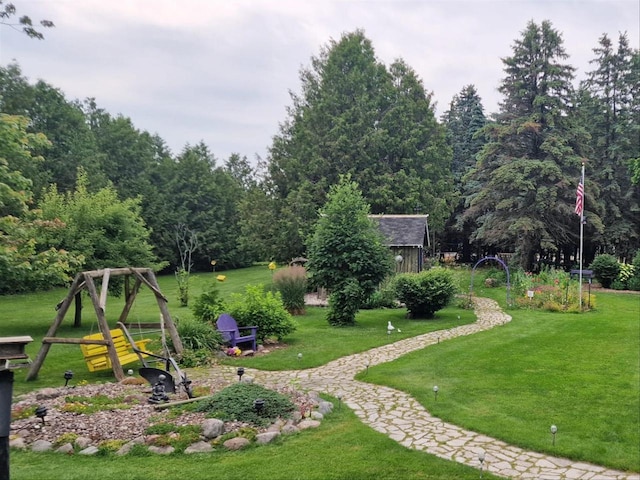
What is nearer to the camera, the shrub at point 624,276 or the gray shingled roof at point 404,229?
the gray shingled roof at point 404,229

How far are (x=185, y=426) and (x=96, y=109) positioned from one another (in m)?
45.2

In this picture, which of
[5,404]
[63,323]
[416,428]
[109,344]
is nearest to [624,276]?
[416,428]

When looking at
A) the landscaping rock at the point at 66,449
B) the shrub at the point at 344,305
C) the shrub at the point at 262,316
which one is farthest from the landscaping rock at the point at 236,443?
the shrub at the point at 344,305

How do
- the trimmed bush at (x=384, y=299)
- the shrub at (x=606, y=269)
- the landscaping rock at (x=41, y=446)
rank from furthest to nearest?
1. the shrub at (x=606, y=269)
2. the trimmed bush at (x=384, y=299)
3. the landscaping rock at (x=41, y=446)

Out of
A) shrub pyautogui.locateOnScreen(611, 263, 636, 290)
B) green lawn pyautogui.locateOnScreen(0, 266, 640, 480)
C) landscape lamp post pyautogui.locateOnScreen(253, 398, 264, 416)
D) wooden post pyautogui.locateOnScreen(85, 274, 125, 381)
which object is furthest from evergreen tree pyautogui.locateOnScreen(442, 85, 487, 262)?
landscape lamp post pyautogui.locateOnScreen(253, 398, 264, 416)

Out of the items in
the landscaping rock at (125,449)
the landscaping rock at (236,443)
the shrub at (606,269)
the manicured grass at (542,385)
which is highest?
the shrub at (606,269)

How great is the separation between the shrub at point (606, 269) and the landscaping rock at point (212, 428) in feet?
75.4

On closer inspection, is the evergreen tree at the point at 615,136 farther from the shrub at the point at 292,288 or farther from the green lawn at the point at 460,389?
the shrub at the point at 292,288

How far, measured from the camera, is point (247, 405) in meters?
6.11

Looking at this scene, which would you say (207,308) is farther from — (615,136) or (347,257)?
(615,136)

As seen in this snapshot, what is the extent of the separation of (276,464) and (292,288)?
12.1 meters

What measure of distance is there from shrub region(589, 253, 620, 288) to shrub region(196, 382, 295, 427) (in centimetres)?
2178

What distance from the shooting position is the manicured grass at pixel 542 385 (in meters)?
5.64

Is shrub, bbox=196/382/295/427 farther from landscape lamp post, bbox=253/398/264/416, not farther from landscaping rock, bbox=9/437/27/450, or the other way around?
landscaping rock, bbox=9/437/27/450
